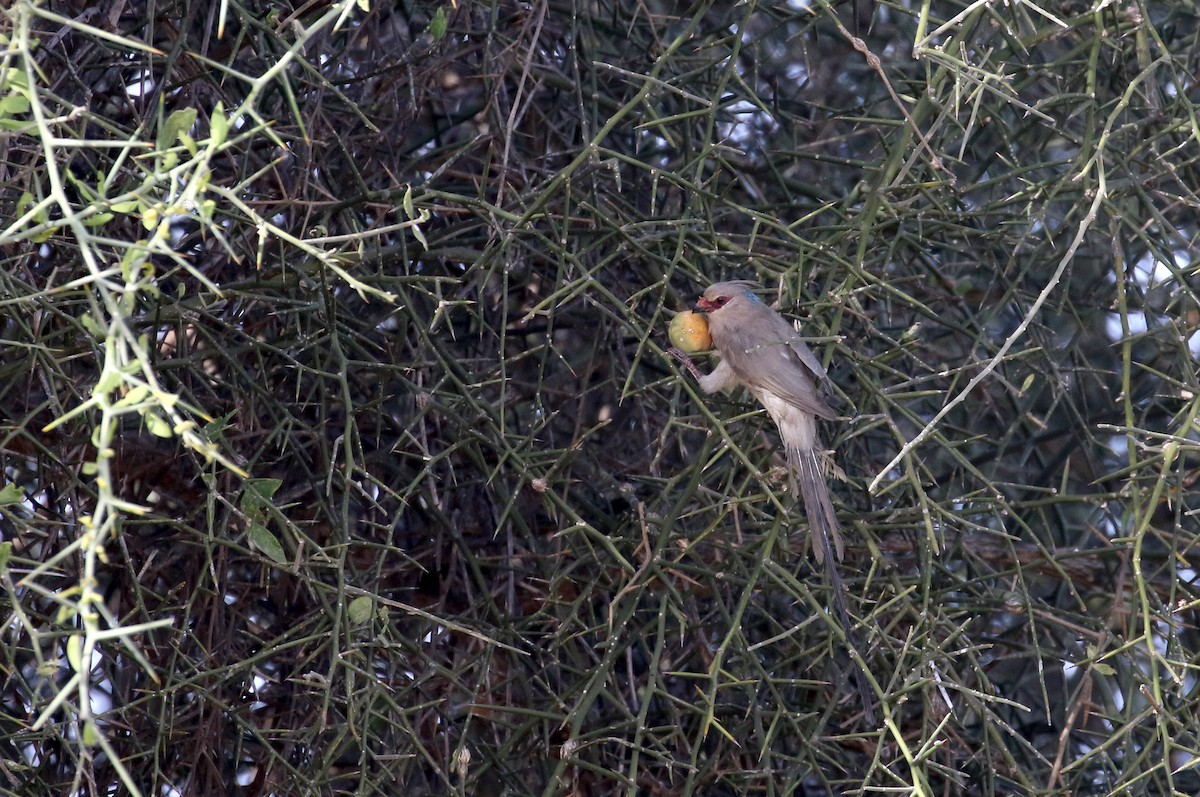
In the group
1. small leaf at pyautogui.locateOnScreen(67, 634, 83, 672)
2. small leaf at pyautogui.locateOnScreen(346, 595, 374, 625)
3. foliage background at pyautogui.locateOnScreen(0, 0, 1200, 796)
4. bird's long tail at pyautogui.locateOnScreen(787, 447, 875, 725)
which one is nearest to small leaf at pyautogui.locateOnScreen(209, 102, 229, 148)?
small leaf at pyautogui.locateOnScreen(67, 634, 83, 672)

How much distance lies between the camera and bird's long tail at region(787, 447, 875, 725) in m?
2.83

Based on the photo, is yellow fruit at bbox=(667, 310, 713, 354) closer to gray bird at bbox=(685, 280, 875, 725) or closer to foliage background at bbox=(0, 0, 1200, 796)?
gray bird at bbox=(685, 280, 875, 725)

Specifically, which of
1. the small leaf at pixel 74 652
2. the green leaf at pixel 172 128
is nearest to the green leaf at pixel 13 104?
the green leaf at pixel 172 128

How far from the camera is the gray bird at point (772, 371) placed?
318 cm

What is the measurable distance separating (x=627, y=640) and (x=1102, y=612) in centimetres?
211

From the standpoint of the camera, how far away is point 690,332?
3.52 metres

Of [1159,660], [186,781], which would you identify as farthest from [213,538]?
[1159,660]

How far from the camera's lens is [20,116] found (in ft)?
8.72

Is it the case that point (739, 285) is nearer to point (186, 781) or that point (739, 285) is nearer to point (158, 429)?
point (186, 781)

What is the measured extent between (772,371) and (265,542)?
56.2 inches

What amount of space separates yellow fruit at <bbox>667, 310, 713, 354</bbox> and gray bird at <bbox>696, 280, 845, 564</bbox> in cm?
2

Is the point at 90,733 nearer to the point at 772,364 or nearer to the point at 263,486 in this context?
the point at 263,486

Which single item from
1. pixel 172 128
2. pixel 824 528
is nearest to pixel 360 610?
pixel 824 528

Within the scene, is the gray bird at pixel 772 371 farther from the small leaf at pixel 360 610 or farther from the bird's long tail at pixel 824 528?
the small leaf at pixel 360 610
